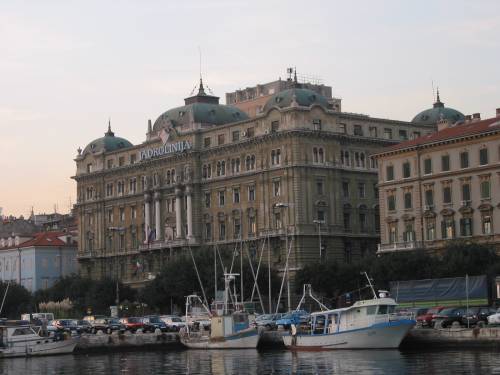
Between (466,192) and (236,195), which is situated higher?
(236,195)

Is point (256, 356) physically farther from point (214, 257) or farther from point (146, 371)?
point (214, 257)

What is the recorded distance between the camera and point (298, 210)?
128 meters

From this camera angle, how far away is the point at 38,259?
572 feet

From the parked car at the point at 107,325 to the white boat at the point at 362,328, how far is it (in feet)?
86.5

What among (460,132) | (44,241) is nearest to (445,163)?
(460,132)

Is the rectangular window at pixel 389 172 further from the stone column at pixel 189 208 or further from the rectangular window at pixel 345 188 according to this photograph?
the stone column at pixel 189 208

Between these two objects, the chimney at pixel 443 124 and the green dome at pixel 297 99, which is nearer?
the green dome at pixel 297 99

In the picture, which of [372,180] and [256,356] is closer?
[256,356]

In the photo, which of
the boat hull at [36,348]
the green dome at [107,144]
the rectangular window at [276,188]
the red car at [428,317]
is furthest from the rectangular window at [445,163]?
the green dome at [107,144]

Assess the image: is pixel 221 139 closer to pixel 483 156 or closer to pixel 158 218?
pixel 158 218

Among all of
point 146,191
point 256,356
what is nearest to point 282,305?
point 146,191

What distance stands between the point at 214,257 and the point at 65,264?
61.8 meters

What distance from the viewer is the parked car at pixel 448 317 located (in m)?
81.2

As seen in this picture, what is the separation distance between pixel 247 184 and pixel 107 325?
3513cm
